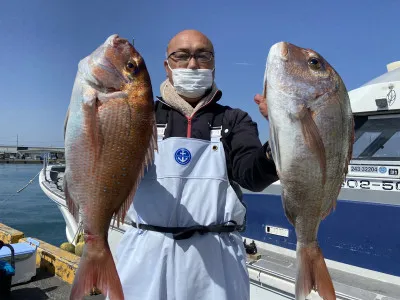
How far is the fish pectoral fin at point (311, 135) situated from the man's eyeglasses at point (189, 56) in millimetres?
980

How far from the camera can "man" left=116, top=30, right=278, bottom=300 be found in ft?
7.50

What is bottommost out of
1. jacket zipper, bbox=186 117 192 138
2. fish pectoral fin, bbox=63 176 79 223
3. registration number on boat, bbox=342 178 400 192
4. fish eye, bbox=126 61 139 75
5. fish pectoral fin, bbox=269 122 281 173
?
registration number on boat, bbox=342 178 400 192

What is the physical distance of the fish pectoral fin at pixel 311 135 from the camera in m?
1.69

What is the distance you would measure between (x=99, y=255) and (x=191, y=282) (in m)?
0.73

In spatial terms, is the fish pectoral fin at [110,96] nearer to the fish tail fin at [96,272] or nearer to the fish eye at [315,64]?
the fish tail fin at [96,272]

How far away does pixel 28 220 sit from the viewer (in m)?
18.3

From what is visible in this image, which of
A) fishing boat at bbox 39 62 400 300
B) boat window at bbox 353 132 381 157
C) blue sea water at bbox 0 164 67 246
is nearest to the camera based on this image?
fishing boat at bbox 39 62 400 300

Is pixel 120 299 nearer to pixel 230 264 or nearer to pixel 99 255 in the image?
pixel 99 255

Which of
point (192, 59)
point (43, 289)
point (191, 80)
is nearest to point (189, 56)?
point (192, 59)

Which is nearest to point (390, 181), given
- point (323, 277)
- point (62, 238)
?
point (323, 277)

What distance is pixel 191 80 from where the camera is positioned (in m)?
2.43

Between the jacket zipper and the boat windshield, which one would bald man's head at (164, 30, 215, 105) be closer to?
the jacket zipper

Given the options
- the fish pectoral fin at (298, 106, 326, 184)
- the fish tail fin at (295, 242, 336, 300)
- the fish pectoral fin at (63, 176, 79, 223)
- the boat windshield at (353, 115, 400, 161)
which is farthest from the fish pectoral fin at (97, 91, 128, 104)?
the boat windshield at (353, 115, 400, 161)

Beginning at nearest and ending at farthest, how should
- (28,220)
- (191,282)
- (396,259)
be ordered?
(191,282) → (396,259) → (28,220)
